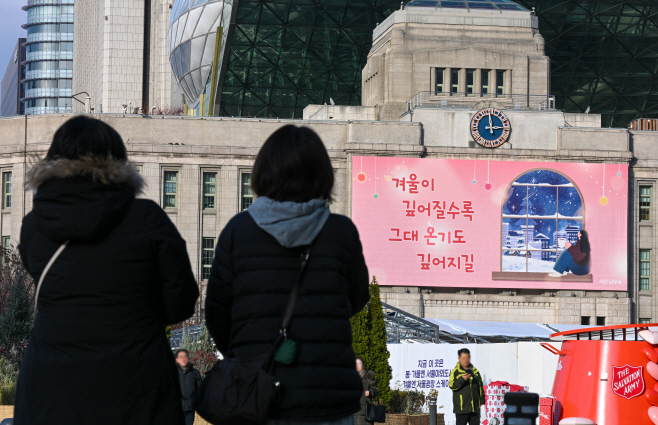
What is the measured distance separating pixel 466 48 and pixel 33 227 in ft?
171

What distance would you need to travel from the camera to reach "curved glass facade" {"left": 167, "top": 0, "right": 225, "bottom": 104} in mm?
69188

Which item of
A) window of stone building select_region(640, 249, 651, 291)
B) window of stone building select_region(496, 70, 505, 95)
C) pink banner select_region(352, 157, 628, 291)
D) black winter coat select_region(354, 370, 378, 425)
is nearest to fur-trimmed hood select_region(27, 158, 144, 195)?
black winter coat select_region(354, 370, 378, 425)

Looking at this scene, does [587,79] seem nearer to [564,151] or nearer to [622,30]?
[622,30]

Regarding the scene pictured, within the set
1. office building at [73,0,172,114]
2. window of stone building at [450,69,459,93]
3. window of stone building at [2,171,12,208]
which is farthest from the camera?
office building at [73,0,172,114]

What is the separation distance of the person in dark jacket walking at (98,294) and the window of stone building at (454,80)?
5171 centimetres

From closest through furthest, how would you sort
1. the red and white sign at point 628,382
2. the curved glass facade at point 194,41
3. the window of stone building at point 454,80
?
1. the red and white sign at point 628,382
2. the window of stone building at point 454,80
3. the curved glass facade at point 194,41

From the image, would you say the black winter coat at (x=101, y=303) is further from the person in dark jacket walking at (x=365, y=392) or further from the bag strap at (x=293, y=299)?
the person in dark jacket walking at (x=365, y=392)

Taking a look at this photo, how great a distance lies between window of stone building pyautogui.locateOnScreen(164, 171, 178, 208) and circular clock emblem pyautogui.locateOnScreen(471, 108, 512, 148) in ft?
50.0

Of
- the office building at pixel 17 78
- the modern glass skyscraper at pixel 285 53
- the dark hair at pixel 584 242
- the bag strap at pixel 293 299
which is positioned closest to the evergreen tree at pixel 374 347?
the bag strap at pixel 293 299

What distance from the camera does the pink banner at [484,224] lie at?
171 feet

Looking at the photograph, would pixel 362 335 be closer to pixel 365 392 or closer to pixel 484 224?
pixel 365 392

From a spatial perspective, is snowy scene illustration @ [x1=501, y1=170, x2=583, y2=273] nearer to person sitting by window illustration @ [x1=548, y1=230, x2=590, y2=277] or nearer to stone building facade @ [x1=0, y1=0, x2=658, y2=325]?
person sitting by window illustration @ [x1=548, y1=230, x2=590, y2=277]

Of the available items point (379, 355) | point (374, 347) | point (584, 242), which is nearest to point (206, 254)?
point (584, 242)

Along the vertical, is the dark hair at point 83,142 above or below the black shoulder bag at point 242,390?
above
